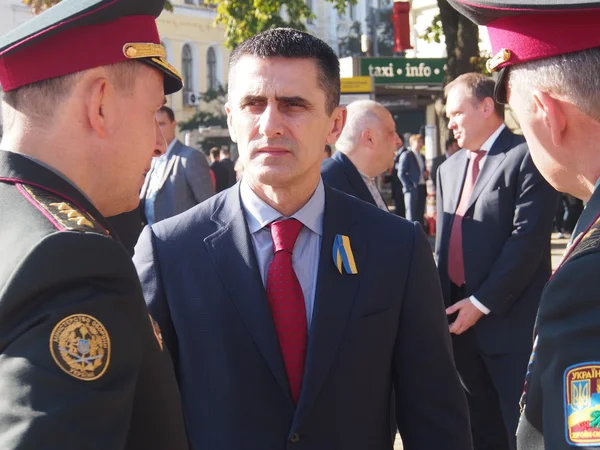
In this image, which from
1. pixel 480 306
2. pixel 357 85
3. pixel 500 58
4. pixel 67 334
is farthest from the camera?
pixel 357 85

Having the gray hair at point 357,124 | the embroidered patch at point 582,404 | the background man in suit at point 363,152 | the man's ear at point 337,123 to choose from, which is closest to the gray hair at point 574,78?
the embroidered patch at point 582,404

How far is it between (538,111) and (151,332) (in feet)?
3.12

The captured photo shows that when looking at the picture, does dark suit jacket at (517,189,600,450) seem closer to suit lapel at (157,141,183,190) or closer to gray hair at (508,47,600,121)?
gray hair at (508,47,600,121)

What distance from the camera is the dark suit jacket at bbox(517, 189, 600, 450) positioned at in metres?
1.46

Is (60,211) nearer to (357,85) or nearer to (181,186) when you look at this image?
(181,186)

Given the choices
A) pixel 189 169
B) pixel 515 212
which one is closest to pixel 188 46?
pixel 189 169

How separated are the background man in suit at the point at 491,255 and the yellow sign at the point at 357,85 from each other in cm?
1108

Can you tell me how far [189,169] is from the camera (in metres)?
6.81

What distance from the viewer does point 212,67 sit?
38.6 metres

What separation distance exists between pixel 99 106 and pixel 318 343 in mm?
1035

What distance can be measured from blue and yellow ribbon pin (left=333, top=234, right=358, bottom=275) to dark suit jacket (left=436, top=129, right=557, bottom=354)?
6.74 feet

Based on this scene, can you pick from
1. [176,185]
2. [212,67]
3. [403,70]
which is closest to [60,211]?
[176,185]

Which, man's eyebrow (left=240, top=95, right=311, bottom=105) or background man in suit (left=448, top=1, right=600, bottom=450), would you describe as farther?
man's eyebrow (left=240, top=95, right=311, bottom=105)

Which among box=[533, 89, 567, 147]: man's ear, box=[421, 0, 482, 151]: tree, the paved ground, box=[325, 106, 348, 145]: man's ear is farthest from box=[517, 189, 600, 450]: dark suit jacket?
box=[421, 0, 482, 151]: tree
